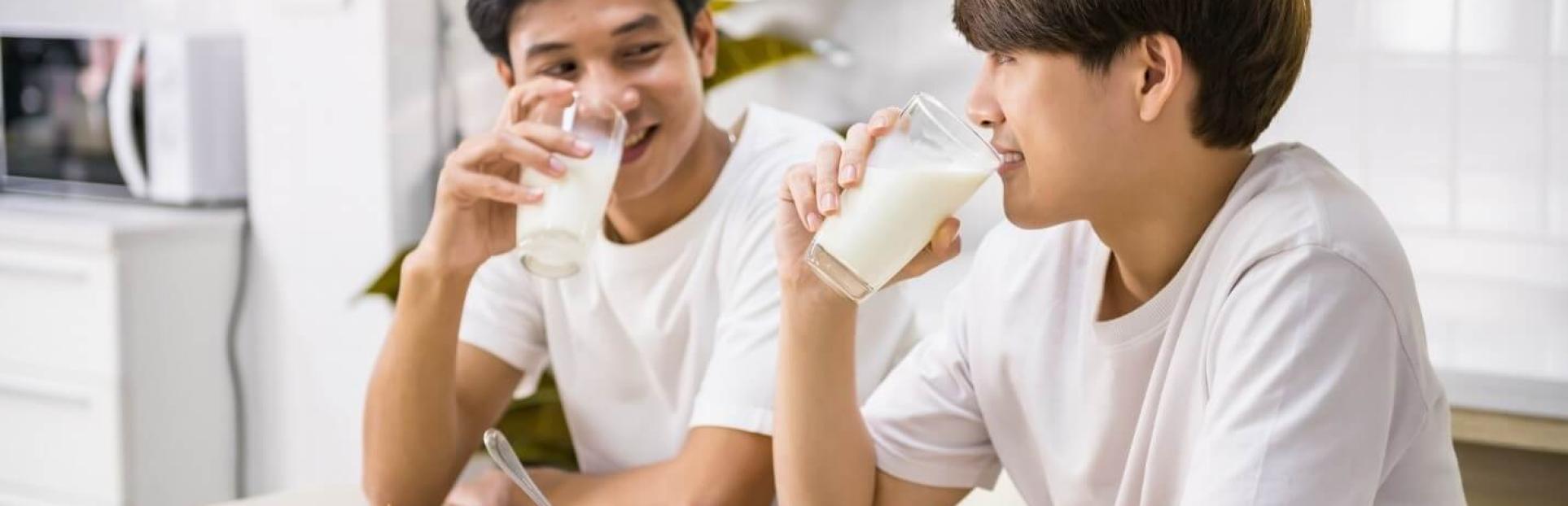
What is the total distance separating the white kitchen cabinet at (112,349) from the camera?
2.95 metres

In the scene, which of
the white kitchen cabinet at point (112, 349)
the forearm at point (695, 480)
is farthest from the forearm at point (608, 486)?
the white kitchen cabinet at point (112, 349)

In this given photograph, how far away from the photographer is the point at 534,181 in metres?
1.42

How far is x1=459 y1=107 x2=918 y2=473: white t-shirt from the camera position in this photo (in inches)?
63.3

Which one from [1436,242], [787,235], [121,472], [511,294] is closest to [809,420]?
[787,235]

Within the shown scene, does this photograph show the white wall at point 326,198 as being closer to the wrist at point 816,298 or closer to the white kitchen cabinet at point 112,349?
the white kitchen cabinet at point 112,349

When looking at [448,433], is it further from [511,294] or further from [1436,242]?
[1436,242]

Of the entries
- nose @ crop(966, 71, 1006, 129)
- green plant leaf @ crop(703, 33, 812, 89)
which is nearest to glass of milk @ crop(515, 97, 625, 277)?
nose @ crop(966, 71, 1006, 129)

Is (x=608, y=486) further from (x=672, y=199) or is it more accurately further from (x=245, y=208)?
(x=245, y=208)

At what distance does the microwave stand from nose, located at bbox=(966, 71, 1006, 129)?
2.28m

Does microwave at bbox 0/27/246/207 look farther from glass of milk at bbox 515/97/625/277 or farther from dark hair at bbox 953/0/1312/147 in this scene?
dark hair at bbox 953/0/1312/147

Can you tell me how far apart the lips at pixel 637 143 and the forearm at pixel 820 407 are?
0.37 metres

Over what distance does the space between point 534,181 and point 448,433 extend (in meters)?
0.35

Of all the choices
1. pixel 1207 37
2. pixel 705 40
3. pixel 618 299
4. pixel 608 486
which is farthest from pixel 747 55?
pixel 1207 37

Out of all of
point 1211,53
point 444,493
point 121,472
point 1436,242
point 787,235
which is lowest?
point 121,472
